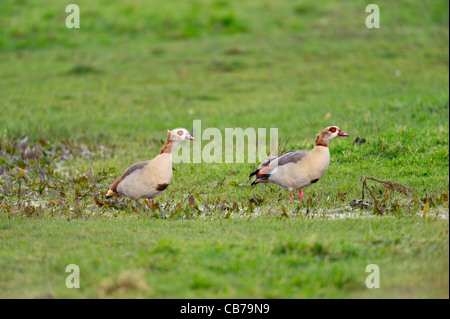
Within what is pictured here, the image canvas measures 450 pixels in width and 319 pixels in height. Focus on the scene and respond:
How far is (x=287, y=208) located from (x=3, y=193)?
524cm

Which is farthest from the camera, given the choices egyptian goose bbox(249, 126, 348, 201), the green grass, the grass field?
egyptian goose bbox(249, 126, 348, 201)

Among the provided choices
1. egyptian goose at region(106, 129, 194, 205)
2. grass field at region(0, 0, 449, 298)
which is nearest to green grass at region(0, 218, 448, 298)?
grass field at region(0, 0, 449, 298)

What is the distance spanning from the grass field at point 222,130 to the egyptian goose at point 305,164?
533mm

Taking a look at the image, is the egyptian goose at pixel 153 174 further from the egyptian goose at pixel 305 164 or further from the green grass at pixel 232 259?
the egyptian goose at pixel 305 164

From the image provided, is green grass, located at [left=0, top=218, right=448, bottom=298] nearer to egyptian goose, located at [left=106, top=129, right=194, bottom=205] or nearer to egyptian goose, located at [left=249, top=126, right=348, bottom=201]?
egyptian goose, located at [left=106, top=129, right=194, bottom=205]

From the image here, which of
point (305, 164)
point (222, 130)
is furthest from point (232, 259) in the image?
point (222, 130)

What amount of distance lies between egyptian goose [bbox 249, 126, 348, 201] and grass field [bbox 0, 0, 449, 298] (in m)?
0.53

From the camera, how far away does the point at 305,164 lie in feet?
28.2

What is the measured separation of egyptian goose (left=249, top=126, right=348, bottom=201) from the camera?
860cm

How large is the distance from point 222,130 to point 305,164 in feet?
26.5

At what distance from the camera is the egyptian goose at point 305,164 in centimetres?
860

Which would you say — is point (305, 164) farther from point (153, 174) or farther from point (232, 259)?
point (232, 259)

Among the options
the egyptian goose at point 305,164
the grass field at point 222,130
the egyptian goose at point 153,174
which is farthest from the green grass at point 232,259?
the egyptian goose at point 305,164
